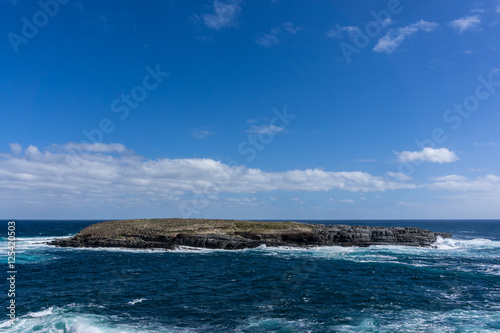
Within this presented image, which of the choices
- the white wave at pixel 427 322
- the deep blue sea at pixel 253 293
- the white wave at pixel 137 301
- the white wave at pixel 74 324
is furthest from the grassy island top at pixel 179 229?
the white wave at pixel 427 322

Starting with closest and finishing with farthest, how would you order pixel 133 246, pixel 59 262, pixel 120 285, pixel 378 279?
pixel 120 285 → pixel 378 279 → pixel 59 262 → pixel 133 246

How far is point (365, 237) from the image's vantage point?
273 ft

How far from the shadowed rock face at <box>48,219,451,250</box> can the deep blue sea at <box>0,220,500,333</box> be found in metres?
12.9

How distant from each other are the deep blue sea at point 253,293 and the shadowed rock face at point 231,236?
12.9m

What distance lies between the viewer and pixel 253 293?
3525 cm

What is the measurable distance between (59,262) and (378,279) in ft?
166

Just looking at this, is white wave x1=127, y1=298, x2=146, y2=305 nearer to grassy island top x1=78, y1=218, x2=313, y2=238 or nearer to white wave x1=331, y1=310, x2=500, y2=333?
white wave x1=331, y1=310, x2=500, y2=333

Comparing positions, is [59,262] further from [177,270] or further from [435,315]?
[435,315]

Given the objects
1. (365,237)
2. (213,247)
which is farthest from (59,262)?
(365,237)

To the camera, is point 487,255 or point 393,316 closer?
point 393,316

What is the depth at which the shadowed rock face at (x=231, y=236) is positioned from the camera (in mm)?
74188

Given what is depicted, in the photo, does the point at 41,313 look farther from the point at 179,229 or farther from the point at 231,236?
the point at 179,229

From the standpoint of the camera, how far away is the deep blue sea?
25859mm

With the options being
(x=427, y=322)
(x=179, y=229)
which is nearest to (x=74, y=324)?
(x=427, y=322)
